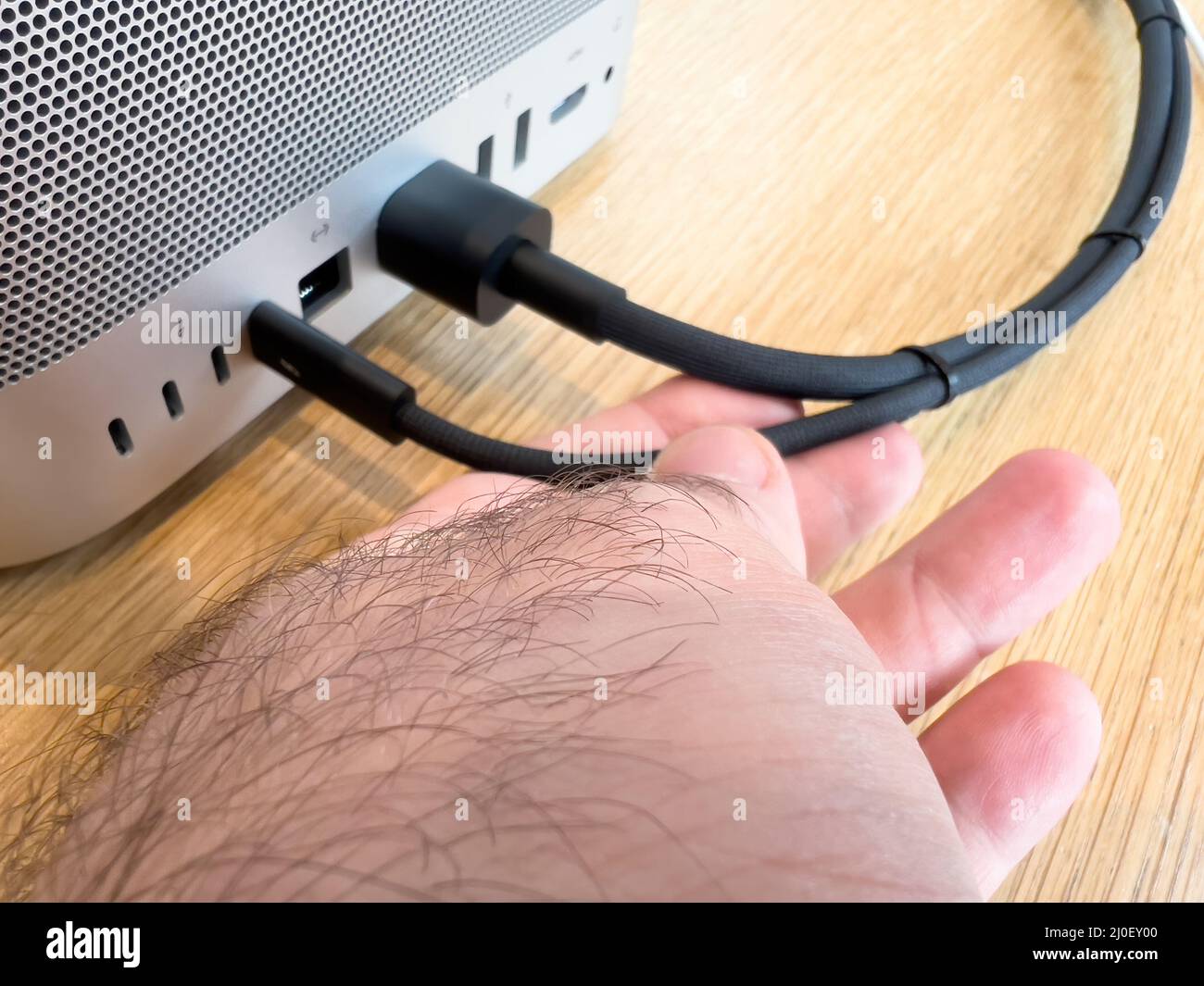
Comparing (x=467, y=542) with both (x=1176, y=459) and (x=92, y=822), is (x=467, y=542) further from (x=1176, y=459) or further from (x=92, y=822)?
(x=1176, y=459)

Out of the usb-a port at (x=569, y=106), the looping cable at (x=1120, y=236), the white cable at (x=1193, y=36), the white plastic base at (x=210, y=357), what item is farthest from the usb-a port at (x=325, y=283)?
the white cable at (x=1193, y=36)

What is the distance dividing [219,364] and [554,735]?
18cm

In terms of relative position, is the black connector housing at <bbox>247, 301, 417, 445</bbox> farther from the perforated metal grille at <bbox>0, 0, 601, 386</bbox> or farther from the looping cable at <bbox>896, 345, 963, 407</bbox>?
the looping cable at <bbox>896, 345, 963, 407</bbox>

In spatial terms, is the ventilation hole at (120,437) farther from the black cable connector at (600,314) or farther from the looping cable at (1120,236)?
the looping cable at (1120,236)

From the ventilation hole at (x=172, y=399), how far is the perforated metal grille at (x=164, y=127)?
0.11 feet

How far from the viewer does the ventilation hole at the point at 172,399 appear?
257 mm

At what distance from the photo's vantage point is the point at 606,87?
372 millimetres

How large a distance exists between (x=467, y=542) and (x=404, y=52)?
146 mm

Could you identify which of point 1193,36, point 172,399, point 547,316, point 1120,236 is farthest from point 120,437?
point 1193,36

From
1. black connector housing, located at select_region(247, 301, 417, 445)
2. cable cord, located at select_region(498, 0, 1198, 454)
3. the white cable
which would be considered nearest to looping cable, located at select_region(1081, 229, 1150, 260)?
cable cord, located at select_region(498, 0, 1198, 454)

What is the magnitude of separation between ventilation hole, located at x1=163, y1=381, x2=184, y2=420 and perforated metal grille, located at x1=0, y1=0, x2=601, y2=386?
0.11 feet

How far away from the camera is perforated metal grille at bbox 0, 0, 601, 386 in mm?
180
